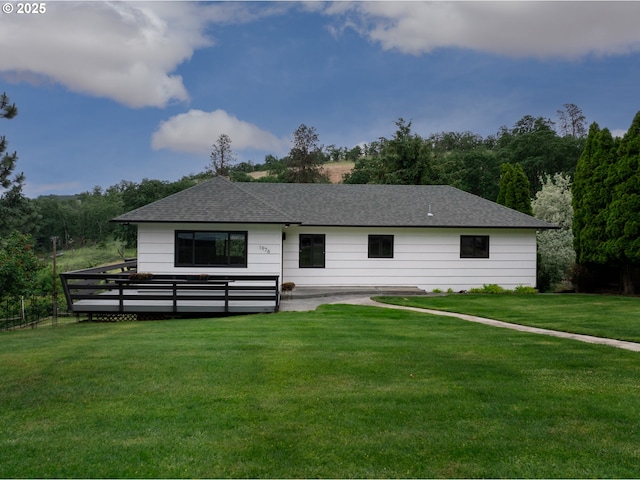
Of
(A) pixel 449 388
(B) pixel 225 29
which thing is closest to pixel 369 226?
(B) pixel 225 29

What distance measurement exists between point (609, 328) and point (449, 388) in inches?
257

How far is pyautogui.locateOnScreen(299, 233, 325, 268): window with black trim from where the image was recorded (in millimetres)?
18500

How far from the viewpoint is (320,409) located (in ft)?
15.0

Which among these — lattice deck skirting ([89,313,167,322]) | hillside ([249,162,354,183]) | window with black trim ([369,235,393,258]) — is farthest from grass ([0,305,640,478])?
hillside ([249,162,354,183])

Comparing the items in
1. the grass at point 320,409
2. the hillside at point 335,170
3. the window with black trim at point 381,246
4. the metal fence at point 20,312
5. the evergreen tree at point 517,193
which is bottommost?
the metal fence at point 20,312

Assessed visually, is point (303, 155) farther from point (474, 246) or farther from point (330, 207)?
point (474, 246)

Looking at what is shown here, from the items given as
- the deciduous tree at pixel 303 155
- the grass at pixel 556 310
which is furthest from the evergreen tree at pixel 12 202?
the deciduous tree at pixel 303 155

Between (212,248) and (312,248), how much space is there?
4.30 metres

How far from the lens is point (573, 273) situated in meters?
19.8

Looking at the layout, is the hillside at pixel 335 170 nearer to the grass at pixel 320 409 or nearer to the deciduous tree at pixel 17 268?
the deciduous tree at pixel 17 268

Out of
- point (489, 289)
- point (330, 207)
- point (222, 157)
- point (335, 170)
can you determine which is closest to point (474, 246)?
point (489, 289)

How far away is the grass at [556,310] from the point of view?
9789mm

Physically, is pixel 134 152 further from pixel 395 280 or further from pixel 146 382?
pixel 146 382

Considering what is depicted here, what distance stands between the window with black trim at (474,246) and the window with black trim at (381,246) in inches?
124
